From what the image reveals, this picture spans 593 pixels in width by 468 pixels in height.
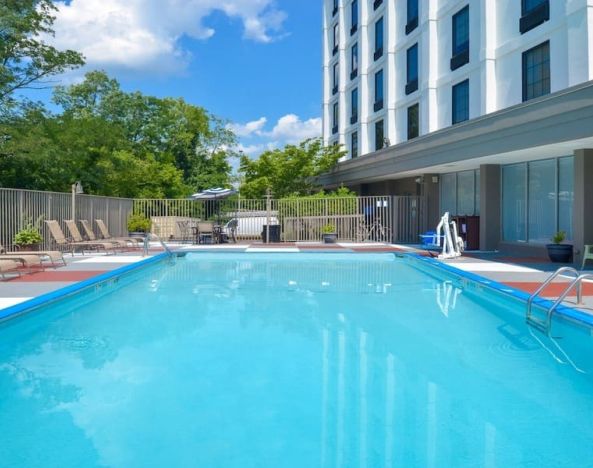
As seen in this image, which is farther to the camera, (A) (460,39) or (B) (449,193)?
(B) (449,193)

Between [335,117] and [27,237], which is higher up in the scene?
[335,117]

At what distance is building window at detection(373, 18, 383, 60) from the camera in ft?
94.2

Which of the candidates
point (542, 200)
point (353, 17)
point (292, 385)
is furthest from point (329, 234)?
point (353, 17)

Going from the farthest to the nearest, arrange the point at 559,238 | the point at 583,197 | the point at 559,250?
the point at 559,238
the point at 559,250
the point at 583,197

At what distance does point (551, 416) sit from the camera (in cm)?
434

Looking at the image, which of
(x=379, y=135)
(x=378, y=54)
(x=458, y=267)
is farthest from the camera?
(x=379, y=135)

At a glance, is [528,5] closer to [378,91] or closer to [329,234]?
[329,234]

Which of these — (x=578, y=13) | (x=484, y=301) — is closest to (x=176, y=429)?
(x=484, y=301)

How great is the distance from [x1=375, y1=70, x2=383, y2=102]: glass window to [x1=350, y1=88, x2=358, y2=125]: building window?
332 centimetres

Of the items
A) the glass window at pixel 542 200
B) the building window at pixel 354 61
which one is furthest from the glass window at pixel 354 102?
the glass window at pixel 542 200

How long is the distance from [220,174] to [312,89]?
975cm

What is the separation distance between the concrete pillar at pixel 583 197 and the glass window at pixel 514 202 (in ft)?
10.1

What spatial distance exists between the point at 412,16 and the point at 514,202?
12.0 metres

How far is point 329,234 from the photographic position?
21859 millimetres
